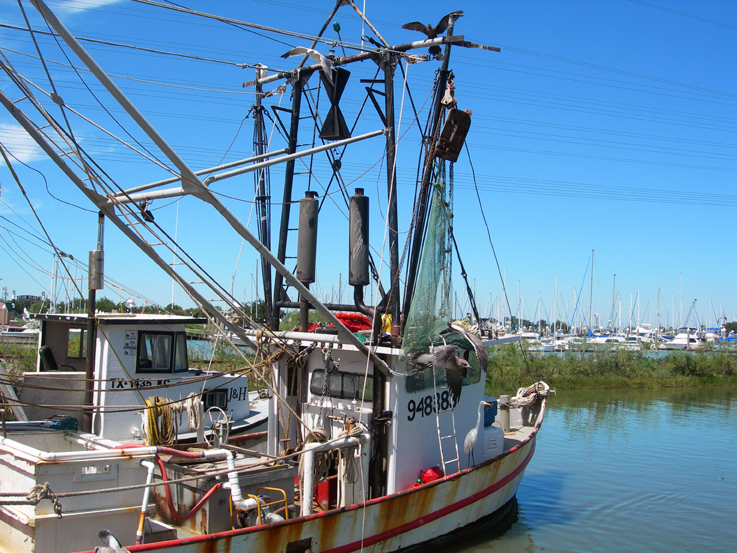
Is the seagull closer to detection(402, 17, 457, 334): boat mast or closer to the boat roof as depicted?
→ detection(402, 17, 457, 334): boat mast

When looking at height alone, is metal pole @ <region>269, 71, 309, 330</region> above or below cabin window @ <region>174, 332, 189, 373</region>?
above

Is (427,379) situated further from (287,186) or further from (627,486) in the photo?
(627,486)

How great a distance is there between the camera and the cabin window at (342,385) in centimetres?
861

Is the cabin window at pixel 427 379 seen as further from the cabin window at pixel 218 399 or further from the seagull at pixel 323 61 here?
the cabin window at pixel 218 399

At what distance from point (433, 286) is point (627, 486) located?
26.4ft

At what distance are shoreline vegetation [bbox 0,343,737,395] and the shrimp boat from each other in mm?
16991

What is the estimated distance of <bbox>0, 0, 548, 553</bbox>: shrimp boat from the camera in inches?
239

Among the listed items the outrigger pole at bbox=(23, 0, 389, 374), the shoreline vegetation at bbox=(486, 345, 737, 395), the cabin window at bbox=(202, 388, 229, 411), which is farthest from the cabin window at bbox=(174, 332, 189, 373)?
the shoreline vegetation at bbox=(486, 345, 737, 395)

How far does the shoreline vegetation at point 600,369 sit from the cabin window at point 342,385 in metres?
17.7

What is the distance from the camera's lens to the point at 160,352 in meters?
13.5

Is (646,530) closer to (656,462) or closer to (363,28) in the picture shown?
(656,462)

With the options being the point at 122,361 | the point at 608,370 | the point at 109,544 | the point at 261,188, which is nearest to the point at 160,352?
the point at 122,361

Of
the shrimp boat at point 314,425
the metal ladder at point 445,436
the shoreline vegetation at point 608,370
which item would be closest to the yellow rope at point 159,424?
the shrimp boat at point 314,425

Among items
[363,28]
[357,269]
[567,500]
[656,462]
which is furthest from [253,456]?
[656,462]
